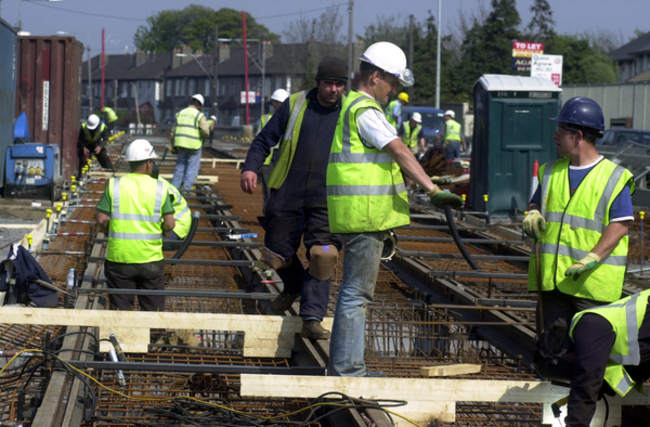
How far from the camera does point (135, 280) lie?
6941 mm

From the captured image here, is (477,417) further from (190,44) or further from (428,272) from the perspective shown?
(190,44)

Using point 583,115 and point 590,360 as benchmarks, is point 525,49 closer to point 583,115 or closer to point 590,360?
point 583,115

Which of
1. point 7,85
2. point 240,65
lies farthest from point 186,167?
point 240,65

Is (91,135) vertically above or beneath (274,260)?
above

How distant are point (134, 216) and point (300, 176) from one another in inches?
52.8

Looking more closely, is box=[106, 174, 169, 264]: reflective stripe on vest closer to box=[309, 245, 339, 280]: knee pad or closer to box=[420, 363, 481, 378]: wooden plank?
box=[309, 245, 339, 280]: knee pad

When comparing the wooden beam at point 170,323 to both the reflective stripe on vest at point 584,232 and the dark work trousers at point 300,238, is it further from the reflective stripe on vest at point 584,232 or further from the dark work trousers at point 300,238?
the reflective stripe on vest at point 584,232

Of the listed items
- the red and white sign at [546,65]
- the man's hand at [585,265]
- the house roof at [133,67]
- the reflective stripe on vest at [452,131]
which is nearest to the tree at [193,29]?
the house roof at [133,67]

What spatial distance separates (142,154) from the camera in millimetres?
6641

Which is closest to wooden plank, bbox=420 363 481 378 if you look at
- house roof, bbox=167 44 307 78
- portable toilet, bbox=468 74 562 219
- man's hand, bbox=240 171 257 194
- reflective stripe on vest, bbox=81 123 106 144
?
man's hand, bbox=240 171 257 194

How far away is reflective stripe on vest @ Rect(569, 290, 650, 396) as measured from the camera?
4.29 m

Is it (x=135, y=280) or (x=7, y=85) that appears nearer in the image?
(x=135, y=280)

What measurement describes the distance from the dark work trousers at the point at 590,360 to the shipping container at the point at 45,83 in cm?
1536

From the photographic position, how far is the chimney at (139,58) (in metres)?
118
